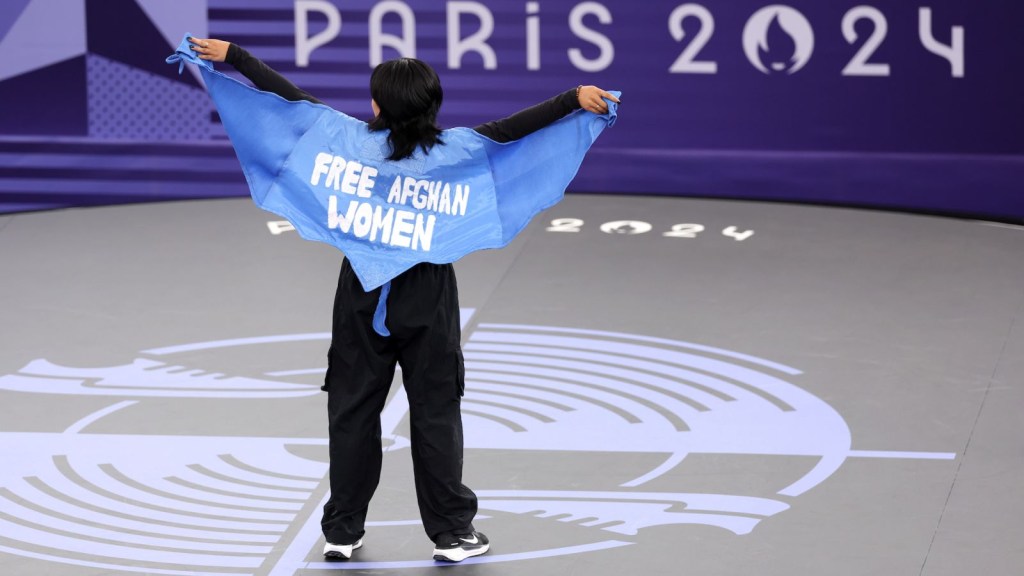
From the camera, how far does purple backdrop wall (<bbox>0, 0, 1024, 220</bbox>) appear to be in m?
8.84

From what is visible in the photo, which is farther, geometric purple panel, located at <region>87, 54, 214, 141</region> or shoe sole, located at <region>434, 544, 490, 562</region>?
geometric purple panel, located at <region>87, 54, 214, 141</region>

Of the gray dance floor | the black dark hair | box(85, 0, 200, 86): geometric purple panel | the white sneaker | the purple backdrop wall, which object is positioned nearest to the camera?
the black dark hair

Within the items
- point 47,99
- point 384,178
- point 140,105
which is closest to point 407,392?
point 384,178

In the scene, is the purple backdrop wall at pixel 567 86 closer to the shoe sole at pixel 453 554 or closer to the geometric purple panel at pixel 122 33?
the geometric purple panel at pixel 122 33

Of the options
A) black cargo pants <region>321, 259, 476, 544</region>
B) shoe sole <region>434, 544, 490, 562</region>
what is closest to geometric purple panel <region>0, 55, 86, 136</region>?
black cargo pants <region>321, 259, 476, 544</region>

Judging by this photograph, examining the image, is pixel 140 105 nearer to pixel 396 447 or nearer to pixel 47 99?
pixel 47 99

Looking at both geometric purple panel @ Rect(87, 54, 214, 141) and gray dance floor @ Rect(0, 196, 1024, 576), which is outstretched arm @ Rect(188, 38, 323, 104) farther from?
geometric purple panel @ Rect(87, 54, 214, 141)

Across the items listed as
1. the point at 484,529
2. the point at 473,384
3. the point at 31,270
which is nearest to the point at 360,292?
the point at 484,529

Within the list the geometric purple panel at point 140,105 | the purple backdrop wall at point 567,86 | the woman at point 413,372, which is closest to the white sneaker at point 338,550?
the woman at point 413,372

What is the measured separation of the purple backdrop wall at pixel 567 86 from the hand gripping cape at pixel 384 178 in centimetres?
503

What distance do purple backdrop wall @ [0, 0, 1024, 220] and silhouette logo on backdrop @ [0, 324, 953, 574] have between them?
3.05 metres

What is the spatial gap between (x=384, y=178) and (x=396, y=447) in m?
1.30

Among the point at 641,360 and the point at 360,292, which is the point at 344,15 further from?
the point at 360,292

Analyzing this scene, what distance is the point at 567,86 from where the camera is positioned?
30.0 feet
